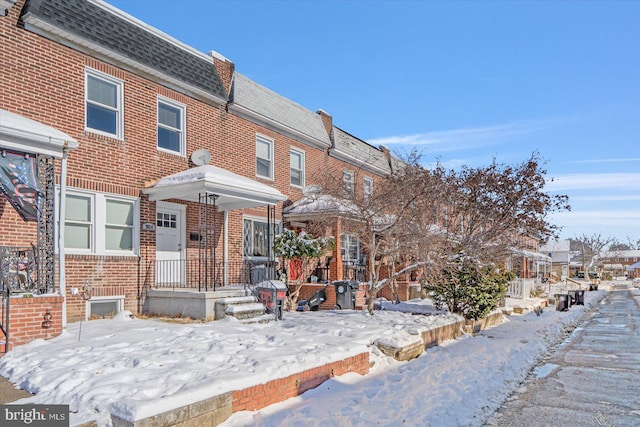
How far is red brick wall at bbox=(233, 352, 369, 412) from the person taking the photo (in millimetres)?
5496

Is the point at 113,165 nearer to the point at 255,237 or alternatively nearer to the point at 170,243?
the point at 170,243

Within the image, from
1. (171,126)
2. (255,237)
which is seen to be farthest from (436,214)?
(171,126)

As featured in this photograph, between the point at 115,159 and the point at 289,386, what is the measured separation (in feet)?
24.7

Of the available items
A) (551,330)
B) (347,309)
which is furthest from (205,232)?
(551,330)

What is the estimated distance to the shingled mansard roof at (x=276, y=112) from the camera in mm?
15258

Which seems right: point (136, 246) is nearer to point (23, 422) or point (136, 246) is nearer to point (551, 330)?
point (23, 422)

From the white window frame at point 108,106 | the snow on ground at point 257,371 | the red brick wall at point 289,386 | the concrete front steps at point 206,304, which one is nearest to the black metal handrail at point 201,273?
the concrete front steps at point 206,304

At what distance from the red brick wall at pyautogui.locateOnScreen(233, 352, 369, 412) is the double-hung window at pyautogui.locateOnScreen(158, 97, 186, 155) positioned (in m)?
7.83

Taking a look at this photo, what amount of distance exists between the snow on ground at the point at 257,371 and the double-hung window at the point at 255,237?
199 inches

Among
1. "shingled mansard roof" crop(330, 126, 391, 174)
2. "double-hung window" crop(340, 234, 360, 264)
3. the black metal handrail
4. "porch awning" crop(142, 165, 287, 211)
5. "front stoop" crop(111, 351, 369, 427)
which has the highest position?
"shingled mansard roof" crop(330, 126, 391, 174)

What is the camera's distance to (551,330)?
15.0m

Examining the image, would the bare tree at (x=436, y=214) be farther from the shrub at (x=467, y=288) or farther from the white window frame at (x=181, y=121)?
the white window frame at (x=181, y=121)

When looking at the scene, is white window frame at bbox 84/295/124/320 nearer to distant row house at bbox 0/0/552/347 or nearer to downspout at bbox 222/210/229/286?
distant row house at bbox 0/0/552/347

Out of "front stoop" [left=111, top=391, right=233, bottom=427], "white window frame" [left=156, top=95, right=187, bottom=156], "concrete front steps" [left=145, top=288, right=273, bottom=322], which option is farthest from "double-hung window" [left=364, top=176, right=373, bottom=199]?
"front stoop" [left=111, top=391, right=233, bottom=427]
